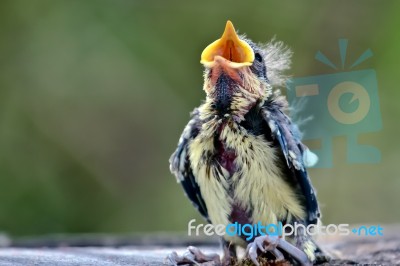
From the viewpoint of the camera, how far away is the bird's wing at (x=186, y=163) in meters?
2.46

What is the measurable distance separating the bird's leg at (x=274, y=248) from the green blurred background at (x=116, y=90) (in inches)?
128

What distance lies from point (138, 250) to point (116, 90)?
291 cm

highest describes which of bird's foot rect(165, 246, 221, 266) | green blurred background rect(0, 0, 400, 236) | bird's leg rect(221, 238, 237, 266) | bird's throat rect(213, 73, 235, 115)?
green blurred background rect(0, 0, 400, 236)

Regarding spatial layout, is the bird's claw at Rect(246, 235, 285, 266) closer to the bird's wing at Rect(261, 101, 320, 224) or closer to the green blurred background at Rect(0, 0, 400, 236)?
the bird's wing at Rect(261, 101, 320, 224)

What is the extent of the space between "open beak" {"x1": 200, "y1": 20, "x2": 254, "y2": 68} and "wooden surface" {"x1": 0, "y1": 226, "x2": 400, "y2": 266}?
2.40 ft

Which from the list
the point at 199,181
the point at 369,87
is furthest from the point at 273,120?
the point at 369,87

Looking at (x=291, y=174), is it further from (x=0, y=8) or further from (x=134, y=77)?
(x=0, y=8)

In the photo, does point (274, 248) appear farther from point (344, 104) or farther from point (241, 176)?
point (344, 104)

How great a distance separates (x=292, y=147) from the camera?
2295 mm

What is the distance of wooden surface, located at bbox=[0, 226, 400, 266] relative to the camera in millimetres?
2348

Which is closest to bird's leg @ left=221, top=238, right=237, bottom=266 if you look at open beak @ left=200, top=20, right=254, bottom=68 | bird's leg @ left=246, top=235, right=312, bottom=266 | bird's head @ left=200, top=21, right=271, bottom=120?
bird's leg @ left=246, top=235, right=312, bottom=266

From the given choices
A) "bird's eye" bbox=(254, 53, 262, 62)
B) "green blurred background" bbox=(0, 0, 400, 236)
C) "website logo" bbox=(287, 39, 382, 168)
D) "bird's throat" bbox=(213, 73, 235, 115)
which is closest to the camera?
"bird's throat" bbox=(213, 73, 235, 115)

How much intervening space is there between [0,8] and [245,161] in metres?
3.89

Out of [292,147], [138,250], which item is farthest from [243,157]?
[138,250]
